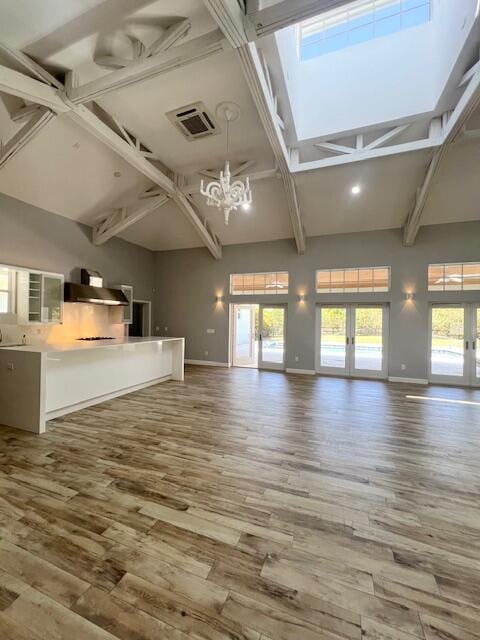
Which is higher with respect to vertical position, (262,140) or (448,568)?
(262,140)

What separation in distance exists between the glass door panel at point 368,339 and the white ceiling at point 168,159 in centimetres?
222

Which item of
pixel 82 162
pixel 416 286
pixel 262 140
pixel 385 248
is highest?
pixel 262 140

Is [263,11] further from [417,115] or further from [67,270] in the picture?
[67,270]

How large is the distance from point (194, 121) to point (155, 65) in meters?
1.54

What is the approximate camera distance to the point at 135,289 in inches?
337

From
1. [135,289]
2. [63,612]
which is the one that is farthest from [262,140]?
[63,612]

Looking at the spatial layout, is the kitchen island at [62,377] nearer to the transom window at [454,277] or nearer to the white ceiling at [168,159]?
the white ceiling at [168,159]

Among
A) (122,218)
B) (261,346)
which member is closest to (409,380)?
(261,346)

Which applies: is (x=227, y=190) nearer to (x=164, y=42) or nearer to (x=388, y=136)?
(x=164, y=42)

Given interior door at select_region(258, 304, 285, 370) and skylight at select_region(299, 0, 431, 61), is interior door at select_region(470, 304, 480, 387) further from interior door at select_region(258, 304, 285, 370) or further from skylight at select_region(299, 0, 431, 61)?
skylight at select_region(299, 0, 431, 61)

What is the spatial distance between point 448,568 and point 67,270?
7642mm

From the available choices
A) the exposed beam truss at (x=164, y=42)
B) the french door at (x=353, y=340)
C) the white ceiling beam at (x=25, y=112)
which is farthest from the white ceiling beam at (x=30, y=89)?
the french door at (x=353, y=340)

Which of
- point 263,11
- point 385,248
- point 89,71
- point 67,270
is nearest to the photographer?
point 263,11

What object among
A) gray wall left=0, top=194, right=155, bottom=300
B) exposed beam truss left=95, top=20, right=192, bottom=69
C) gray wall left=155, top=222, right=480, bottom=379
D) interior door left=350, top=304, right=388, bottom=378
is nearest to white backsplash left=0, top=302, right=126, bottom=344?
gray wall left=0, top=194, right=155, bottom=300
